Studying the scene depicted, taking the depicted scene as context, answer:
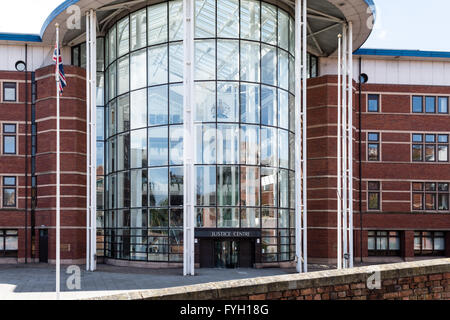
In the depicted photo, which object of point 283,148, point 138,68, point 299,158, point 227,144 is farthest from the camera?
point 138,68

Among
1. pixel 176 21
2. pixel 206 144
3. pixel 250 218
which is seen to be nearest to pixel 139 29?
pixel 176 21

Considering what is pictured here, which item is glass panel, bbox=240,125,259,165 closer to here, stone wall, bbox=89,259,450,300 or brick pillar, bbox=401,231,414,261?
brick pillar, bbox=401,231,414,261

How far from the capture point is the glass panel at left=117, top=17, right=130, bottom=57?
2798 cm

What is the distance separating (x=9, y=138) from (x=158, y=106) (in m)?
10.4

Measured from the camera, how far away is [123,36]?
2833 centimetres

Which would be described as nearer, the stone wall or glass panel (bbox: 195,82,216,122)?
the stone wall

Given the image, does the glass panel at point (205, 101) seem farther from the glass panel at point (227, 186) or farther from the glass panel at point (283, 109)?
→ the glass panel at point (283, 109)

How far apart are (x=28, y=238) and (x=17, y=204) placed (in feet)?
6.96

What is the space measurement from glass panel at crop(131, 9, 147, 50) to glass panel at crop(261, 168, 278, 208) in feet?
31.2

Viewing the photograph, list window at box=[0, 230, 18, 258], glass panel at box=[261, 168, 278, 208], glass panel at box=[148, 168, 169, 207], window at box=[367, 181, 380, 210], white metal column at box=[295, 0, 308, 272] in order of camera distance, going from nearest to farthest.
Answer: white metal column at box=[295, 0, 308, 272], glass panel at box=[148, 168, 169, 207], glass panel at box=[261, 168, 278, 208], window at box=[0, 230, 18, 258], window at box=[367, 181, 380, 210]

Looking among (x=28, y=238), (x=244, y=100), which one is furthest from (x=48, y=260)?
(x=244, y=100)

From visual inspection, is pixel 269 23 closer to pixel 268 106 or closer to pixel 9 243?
pixel 268 106

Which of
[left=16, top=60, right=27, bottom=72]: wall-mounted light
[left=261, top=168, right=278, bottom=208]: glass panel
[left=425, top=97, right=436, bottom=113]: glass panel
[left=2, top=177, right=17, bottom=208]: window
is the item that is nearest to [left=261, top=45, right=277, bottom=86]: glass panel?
[left=261, top=168, right=278, bottom=208]: glass panel
